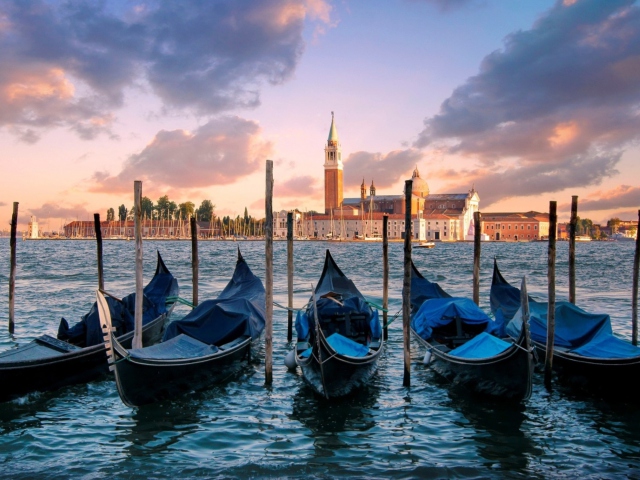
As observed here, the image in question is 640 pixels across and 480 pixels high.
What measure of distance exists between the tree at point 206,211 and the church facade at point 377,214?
15713 mm

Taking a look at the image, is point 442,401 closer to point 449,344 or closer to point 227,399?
point 449,344

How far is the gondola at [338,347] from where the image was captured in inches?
222

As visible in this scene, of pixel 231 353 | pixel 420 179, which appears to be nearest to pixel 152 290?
pixel 231 353

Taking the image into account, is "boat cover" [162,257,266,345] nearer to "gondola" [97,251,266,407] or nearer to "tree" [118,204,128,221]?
"gondola" [97,251,266,407]

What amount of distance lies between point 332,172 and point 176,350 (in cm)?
7930

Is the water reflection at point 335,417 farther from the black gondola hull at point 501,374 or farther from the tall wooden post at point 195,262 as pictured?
the tall wooden post at point 195,262

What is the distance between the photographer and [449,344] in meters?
7.28

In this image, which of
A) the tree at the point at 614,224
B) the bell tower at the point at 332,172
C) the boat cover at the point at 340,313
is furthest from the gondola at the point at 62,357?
the tree at the point at 614,224

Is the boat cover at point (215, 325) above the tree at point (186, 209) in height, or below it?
below

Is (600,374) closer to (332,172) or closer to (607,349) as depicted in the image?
(607,349)

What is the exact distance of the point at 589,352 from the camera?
20.1ft

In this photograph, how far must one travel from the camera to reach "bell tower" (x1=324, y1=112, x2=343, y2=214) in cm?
8362

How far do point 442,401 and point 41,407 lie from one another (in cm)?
378

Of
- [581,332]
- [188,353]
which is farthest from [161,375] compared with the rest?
[581,332]
